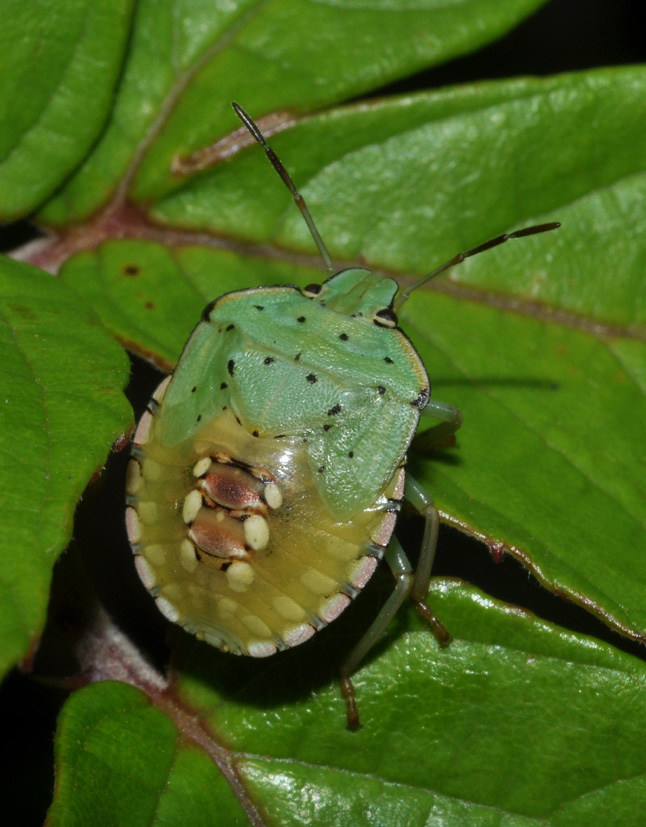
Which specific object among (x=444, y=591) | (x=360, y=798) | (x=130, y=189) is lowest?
(x=360, y=798)

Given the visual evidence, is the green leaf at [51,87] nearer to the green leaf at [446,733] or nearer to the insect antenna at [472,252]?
the insect antenna at [472,252]

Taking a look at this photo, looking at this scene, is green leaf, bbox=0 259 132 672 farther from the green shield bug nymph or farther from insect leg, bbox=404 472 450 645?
insect leg, bbox=404 472 450 645

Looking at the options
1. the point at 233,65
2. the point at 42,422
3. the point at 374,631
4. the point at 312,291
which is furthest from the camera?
the point at 233,65

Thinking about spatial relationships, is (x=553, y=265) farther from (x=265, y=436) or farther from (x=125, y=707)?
(x=125, y=707)

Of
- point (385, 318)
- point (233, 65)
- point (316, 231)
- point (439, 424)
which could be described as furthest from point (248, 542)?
point (233, 65)

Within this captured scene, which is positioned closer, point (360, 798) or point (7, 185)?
point (360, 798)

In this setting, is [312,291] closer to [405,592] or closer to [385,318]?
[385,318]

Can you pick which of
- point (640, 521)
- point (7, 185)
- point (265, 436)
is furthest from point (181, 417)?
point (640, 521)
